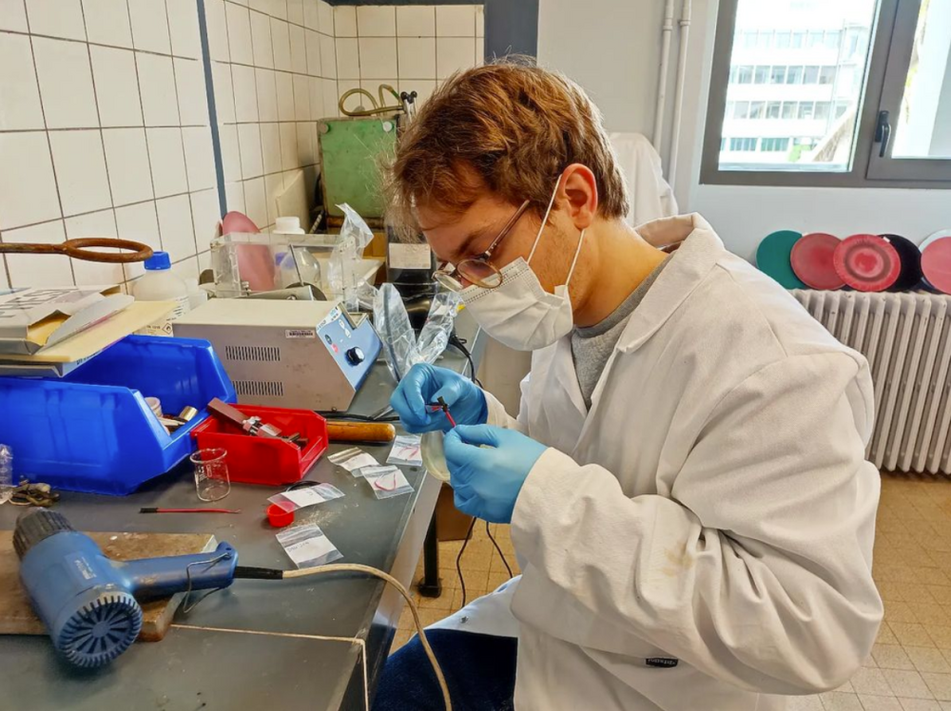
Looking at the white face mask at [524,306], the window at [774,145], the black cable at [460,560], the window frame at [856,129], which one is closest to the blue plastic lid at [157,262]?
the white face mask at [524,306]

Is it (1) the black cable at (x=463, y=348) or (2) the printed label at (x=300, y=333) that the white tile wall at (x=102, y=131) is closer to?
(2) the printed label at (x=300, y=333)

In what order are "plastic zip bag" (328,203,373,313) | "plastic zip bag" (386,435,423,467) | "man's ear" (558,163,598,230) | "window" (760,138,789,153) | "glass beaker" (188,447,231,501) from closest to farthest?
1. "man's ear" (558,163,598,230)
2. "glass beaker" (188,447,231,501)
3. "plastic zip bag" (386,435,423,467)
4. "plastic zip bag" (328,203,373,313)
5. "window" (760,138,789,153)

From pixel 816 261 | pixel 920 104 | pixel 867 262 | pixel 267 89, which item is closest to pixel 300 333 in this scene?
pixel 267 89

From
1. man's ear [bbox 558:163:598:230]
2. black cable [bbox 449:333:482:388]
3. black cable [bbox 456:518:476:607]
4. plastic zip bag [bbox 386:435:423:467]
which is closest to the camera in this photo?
man's ear [bbox 558:163:598:230]

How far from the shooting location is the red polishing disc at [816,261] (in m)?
2.72

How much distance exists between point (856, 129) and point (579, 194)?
2.41 m

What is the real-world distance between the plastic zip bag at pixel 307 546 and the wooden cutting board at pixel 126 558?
9 cm

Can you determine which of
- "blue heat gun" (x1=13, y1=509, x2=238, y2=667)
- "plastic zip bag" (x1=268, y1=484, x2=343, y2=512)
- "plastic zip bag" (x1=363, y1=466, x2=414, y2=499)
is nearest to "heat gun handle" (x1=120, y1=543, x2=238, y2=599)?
"blue heat gun" (x1=13, y1=509, x2=238, y2=667)

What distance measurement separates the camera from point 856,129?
2758 millimetres

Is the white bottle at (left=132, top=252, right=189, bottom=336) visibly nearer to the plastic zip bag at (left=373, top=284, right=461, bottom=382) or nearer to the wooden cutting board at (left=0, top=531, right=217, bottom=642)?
the plastic zip bag at (left=373, top=284, right=461, bottom=382)

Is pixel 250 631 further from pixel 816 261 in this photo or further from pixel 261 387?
pixel 816 261

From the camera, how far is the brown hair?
888 mm

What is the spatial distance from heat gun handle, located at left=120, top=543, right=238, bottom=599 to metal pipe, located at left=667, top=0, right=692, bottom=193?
2.40 meters

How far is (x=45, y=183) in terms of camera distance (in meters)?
1.25
